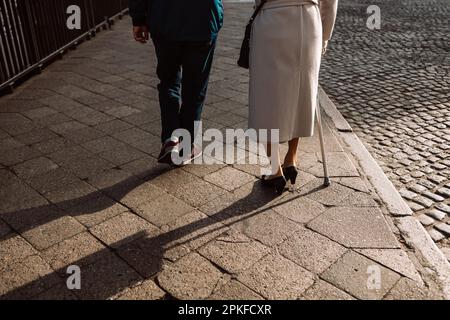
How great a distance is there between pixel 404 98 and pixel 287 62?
3.40m

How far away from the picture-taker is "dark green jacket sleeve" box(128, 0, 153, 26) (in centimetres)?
331

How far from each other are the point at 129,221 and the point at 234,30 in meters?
7.38

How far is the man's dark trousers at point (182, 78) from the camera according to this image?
11.2 ft

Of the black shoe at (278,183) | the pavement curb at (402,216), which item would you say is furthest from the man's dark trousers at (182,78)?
the pavement curb at (402,216)

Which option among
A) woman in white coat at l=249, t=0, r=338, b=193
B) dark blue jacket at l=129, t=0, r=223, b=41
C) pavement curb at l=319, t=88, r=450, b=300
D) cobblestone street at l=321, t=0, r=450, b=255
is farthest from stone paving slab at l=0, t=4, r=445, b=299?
dark blue jacket at l=129, t=0, r=223, b=41

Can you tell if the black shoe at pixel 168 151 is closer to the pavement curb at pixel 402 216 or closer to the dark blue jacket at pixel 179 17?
the dark blue jacket at pixel 179 17

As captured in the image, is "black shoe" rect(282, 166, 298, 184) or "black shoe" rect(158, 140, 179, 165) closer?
"black shoe" rect(282, 166, 298, 184)

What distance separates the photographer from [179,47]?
3387 mm

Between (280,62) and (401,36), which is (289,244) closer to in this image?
(280,62)

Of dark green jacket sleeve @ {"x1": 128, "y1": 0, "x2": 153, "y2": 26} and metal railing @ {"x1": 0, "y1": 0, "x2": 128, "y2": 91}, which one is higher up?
dark green jacket sleeve @ {"x1": 128, "y1": 0, "x2": 153, "y2": 26}

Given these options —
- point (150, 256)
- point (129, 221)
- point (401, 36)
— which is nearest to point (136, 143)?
point (129, 221)

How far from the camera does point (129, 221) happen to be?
9.80 ft

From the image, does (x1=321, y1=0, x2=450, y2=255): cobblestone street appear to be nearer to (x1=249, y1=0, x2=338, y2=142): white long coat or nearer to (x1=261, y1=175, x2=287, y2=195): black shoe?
(x1=261, y1=175, x2=287, y2=195): black shoe

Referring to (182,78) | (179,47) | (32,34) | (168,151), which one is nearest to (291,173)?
(168,151)
